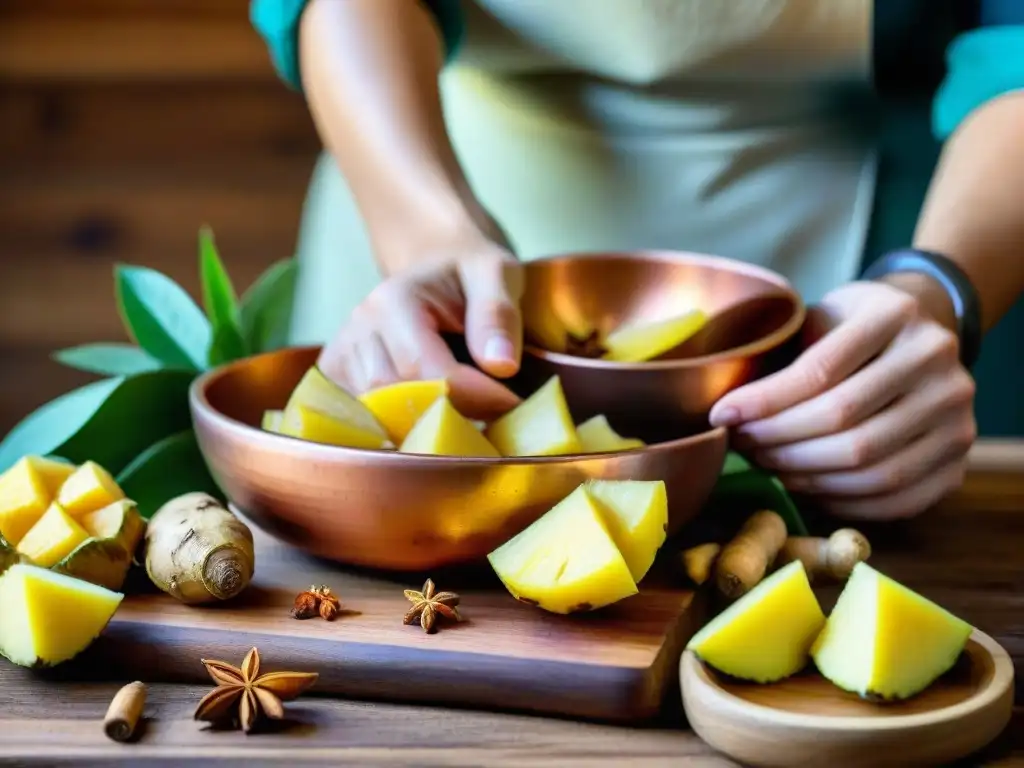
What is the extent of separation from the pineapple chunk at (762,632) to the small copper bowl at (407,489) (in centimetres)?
12

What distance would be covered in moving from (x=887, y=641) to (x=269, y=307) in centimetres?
69

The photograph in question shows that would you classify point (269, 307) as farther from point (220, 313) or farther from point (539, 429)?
point (539, 429)

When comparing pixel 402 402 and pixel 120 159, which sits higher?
pixel 402 402

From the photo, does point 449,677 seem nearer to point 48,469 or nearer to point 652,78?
point 48,469

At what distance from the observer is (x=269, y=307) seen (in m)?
1.09

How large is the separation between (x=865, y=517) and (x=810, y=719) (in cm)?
33

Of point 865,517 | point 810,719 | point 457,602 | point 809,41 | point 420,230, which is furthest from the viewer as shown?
point 809,41

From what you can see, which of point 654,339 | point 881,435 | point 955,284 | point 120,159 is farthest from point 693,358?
point 120,159

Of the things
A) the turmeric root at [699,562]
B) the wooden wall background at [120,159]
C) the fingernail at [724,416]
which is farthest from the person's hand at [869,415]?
the wooden wall background at [120,159]

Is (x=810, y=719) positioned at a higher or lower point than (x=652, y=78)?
lower

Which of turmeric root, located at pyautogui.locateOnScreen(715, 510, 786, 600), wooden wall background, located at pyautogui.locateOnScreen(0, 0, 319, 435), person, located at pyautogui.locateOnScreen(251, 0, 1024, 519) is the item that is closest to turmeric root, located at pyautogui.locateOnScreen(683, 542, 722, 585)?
turmeric root, located at pyautogui.locateOnScreen(715, 510, 786, 600)

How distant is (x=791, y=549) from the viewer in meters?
0.76

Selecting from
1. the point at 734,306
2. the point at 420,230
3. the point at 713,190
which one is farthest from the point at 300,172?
the point at 734,306

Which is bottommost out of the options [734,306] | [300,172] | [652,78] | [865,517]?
[300,172]
